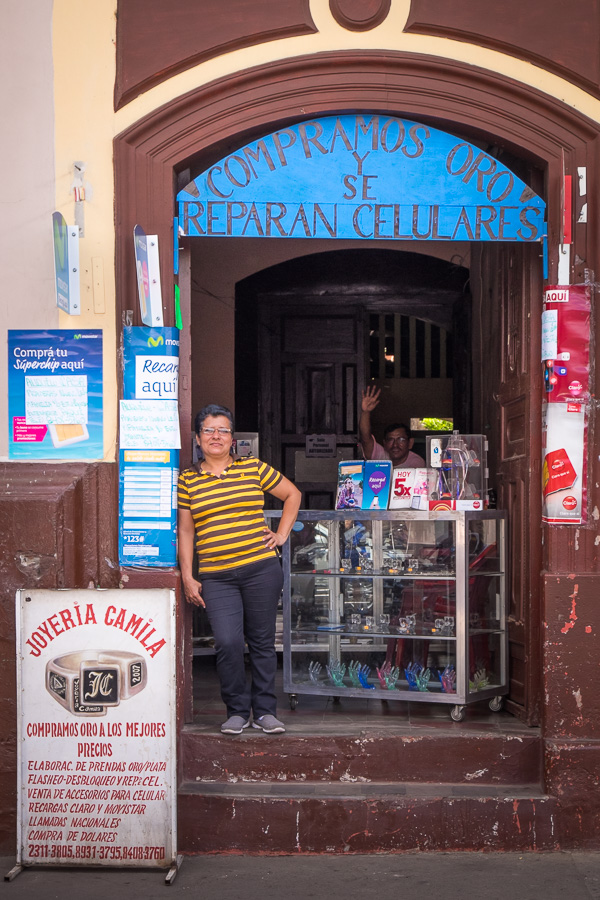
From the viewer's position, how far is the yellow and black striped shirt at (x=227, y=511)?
522cm

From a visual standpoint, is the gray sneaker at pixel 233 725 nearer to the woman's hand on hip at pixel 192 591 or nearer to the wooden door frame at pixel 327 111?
the woman's hand on hip at pixel 192 591

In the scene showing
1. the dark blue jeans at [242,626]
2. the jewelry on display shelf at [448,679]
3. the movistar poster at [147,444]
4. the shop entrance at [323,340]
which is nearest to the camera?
the movistar poster at [147,444]

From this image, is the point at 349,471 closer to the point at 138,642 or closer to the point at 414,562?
the point at 414,562

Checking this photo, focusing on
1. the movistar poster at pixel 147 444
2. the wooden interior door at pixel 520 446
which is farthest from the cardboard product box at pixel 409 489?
the movistar poster at pixel 147 444

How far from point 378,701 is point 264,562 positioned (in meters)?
1.44

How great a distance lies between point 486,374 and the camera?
716 cm

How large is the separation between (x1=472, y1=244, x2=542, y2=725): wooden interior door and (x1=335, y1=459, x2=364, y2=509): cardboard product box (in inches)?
33.9

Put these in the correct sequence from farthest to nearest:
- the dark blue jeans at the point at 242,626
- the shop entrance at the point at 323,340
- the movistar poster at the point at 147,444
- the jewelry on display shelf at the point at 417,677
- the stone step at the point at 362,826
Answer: the shop entrance at the point at 323,340
the jewelry on display shelf at the point at 417,677
the dark blue jeans at the point at 242,626
the movistar poster at the point at 147,444
the stone step at the point at 362,826

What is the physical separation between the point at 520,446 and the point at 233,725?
2.20m

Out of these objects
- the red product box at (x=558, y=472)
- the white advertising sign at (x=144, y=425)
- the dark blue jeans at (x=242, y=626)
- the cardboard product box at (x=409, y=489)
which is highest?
the white advertising sign at (x=144, y=425)

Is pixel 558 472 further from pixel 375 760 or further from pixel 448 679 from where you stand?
pixel 375 760

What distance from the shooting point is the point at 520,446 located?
5.62m

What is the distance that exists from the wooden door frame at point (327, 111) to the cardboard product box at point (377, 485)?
3.88 ft

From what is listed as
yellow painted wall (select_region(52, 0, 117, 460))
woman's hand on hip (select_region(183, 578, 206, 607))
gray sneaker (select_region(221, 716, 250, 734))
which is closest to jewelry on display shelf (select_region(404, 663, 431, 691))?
gray sneaker (select_region(221, 716, 250, 734))
